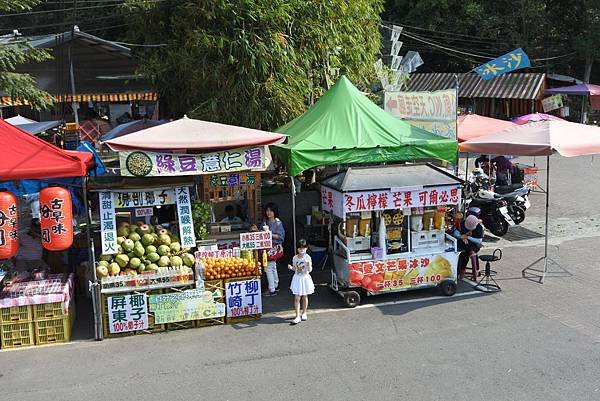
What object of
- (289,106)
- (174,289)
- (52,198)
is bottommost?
(174,289)

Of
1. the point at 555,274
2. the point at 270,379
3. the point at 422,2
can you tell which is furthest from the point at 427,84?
the point at 270,379

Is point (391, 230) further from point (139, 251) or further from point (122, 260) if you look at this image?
point (122, 260)

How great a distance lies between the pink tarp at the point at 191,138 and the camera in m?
8.60

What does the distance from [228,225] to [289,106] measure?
3884mm

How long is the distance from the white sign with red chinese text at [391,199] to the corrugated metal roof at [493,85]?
21.5 m

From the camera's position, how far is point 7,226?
770 centimetres

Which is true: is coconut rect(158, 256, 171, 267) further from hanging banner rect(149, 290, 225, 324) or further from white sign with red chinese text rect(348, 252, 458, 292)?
white sign with red chinese text rect(348, 252, 458, 292)

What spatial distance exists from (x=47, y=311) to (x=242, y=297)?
2.74 meters

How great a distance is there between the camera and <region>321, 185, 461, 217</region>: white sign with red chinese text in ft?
30.0

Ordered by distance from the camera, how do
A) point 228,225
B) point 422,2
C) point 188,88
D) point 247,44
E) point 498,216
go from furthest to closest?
point 422,2 < point 188,88 < point 498,216 < point 247,44 < point 228,225

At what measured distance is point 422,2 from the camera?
109ft

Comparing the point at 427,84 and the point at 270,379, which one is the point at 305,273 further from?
the point at 427,84

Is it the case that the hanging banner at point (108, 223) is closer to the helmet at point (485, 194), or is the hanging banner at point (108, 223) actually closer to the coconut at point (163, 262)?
the coconut at point (163, 262)

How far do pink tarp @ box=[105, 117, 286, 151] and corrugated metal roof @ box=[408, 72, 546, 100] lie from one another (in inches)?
900
